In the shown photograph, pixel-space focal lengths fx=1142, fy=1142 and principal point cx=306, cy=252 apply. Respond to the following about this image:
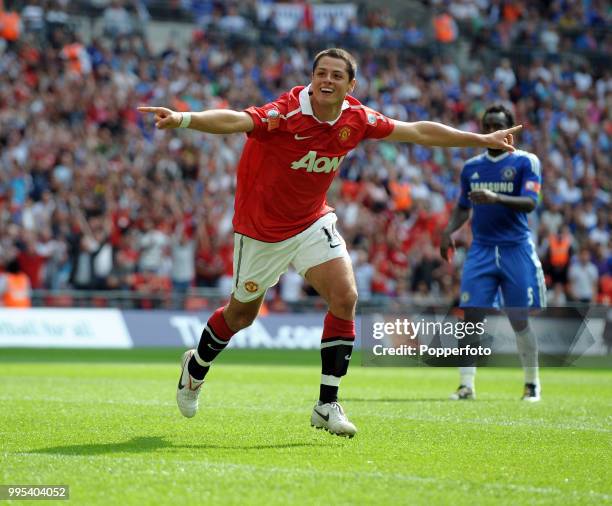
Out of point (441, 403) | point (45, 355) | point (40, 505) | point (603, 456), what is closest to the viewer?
point (40, 505)

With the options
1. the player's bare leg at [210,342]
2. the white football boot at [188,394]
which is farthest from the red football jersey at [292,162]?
the white football boot at [188,394]

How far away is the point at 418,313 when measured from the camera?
22469 millimetres

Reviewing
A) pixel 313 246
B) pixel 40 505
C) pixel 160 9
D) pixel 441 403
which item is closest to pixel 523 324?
pixel 441 403

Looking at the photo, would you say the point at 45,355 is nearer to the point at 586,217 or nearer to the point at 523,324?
the point at 523,324

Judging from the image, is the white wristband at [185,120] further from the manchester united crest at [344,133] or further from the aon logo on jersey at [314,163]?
the manchester united crest at [344,133]

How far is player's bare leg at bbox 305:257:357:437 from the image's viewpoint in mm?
8078

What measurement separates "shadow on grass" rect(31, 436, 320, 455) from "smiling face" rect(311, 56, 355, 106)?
7.77ft

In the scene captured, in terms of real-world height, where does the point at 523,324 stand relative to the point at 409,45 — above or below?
below

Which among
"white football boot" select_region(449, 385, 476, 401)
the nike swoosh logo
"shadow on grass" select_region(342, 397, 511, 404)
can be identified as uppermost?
the nike swoosh logo

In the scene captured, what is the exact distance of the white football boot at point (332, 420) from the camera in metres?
7.71

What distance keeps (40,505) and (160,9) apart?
26.7 metres

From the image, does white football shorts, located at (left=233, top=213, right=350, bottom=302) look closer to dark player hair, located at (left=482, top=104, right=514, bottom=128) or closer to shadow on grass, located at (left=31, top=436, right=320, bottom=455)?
shadow on grass, located at (left=31, top=436, right=320, bottom=455)

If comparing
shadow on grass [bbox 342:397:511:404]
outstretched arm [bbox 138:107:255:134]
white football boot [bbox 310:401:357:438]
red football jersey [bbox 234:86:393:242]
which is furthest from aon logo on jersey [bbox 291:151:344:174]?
shadow on grass [bbox 342:397:511:404]

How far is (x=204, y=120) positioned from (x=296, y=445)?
220 cm
